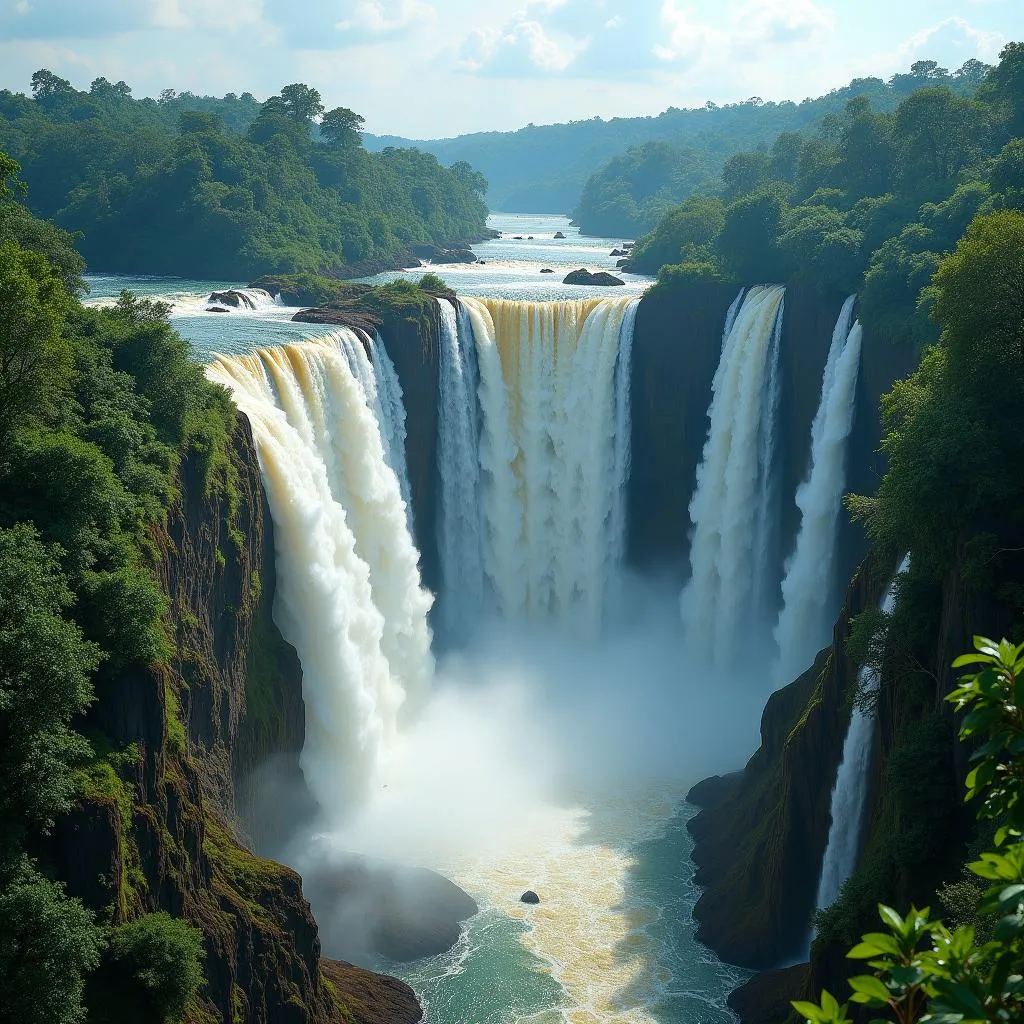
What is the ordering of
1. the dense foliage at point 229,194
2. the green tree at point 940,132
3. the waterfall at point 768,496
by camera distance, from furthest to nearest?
1. the dense foliage at point 229,194
2. the green tree at point 940,132
3. the waterfall at point 768,496

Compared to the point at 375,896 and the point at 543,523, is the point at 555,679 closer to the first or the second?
the point at 543,523

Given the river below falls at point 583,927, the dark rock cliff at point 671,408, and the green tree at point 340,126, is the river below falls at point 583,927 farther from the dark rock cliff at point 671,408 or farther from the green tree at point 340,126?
the green tree at point 340,126

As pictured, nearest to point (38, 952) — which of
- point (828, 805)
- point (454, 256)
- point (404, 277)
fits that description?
point (828, 805)

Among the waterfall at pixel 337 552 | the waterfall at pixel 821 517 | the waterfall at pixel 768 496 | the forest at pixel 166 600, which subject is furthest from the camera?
the waterfall at pixel 768 496

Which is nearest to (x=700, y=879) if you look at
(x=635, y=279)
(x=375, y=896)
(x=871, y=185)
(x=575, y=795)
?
(x=575, y=795)

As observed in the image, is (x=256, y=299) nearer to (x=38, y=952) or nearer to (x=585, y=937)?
(x=585, y=937)

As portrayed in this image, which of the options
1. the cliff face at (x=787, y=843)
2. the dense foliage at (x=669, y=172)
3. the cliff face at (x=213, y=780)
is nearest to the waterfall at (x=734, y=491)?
the cliff face at (x=787, y=843)
